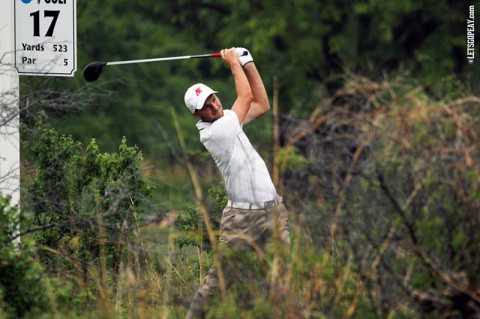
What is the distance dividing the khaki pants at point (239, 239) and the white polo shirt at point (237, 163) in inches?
4.6

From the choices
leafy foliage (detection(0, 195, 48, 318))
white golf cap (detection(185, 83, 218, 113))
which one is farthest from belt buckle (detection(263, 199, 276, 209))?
leafy foliage (detection(0, 195, 48, 318))

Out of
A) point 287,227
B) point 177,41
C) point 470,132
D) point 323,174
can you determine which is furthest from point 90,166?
point 177,41

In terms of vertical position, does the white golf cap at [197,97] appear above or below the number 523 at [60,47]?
below

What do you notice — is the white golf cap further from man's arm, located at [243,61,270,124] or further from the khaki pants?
the khaki pants

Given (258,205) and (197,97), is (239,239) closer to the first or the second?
(258,205)

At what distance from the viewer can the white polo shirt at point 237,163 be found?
845cm

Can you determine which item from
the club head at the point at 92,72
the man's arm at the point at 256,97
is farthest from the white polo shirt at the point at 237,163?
the club head at the point at 92,72

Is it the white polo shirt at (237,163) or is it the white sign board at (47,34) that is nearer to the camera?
the white polo shirt at (237,163)

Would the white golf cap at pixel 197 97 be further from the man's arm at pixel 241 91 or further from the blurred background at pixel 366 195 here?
the blurred background at pixel 366 195

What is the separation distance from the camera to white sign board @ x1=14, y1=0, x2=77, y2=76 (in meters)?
9.49

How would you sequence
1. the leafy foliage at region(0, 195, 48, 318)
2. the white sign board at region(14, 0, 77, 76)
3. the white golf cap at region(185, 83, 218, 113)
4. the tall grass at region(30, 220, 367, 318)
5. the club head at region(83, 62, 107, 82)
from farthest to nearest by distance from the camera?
the club head at region(83, 62, 107, 82) → the white sign board at region(14, 0, 77, 76) → the white golf cap at region(185, 83, 218, 113) → the leafy foliage at region(0, 195, 48, 318) → the tall grass at region(30, 220, 367, 318)

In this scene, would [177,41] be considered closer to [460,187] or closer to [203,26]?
[203,26]

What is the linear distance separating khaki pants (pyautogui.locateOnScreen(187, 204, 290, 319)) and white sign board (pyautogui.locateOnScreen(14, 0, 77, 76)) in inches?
77.2

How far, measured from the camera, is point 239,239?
793 centimetres
